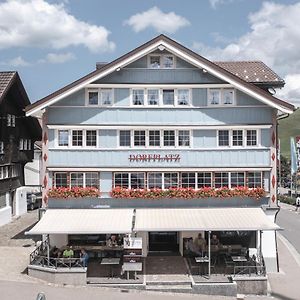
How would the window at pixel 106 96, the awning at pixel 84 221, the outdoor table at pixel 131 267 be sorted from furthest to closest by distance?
1. the window at pixel 106 96
2. the awning at pixel 84 221
3. the outdoor table at pixel 131 267

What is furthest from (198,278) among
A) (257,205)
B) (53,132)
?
(53,132)

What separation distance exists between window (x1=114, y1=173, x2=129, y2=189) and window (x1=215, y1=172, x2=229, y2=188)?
15.1 ft

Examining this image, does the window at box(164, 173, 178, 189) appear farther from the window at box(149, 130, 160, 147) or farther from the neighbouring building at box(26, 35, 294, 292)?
the window at box(149, 130, 160, 147)

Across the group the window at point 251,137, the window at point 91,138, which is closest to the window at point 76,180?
the window at point 91,138

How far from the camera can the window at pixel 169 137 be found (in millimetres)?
26578

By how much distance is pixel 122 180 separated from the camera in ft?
87.0

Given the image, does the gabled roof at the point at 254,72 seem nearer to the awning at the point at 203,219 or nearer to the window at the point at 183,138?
the window at the point at 183,138

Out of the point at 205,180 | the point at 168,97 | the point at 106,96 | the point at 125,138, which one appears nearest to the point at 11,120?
the point at 106,96

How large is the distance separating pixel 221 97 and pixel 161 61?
353cm

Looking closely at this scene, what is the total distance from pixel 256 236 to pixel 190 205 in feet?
11.9

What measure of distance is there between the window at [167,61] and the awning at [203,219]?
7.19m

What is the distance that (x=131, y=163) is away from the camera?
26.4 meters

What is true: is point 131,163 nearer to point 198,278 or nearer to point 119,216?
point 119,216

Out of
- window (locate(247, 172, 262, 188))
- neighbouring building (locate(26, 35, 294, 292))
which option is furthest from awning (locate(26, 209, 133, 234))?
window (locate(247, 172, 262, 188))
